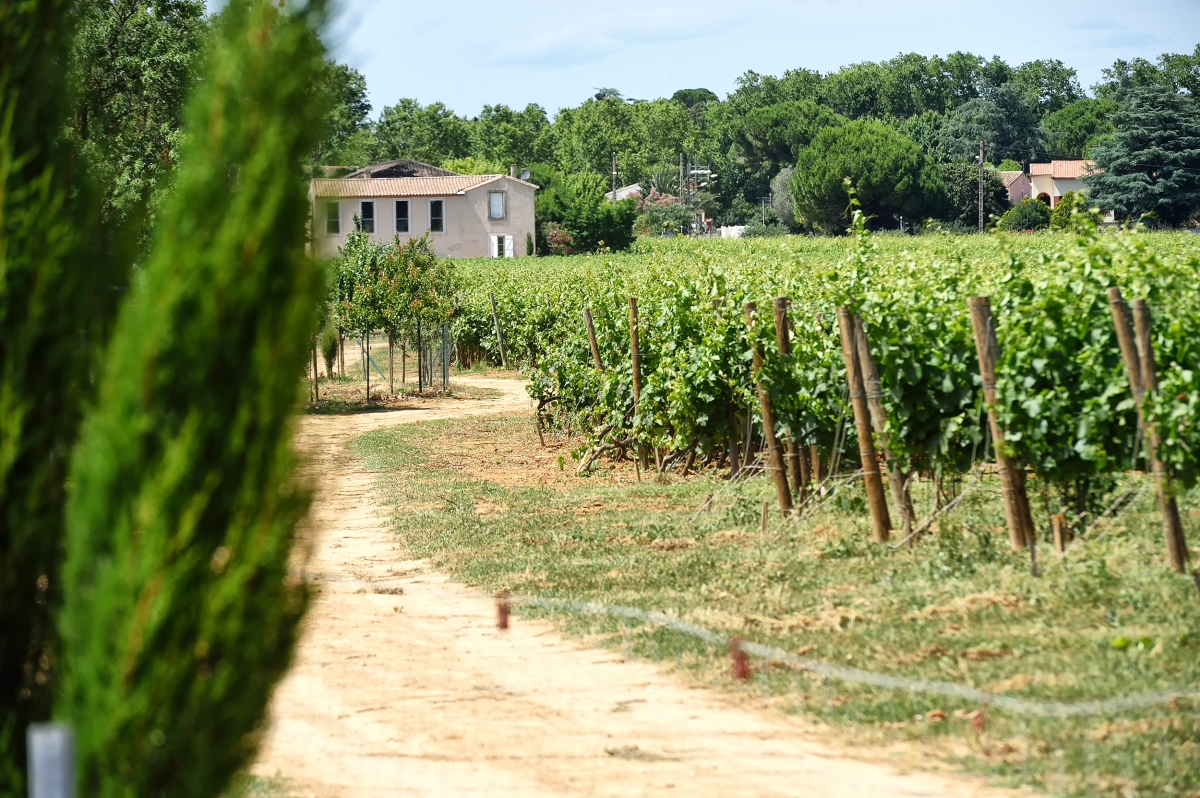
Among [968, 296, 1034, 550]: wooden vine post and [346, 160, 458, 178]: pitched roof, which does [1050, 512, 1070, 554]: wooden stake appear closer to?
[968, 296, 1034, 550]: wooden vine post

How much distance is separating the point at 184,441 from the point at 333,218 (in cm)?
82

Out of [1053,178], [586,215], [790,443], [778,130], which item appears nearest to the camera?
[790,443]

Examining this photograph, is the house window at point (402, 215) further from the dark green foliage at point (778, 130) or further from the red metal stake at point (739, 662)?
the red metal stake at point (739, 662)

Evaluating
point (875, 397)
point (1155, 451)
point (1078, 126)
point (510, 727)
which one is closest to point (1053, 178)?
point (1078, 126)

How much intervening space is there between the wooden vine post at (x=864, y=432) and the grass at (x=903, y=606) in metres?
0.22

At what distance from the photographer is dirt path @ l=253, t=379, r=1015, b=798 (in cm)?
525

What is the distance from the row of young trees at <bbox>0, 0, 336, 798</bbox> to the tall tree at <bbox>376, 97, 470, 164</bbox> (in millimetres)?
126170

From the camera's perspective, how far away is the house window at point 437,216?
73.5 meters

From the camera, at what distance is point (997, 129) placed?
374 feet

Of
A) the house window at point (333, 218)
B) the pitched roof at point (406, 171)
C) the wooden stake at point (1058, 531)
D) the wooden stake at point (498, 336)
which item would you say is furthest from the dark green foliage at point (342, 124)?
the pitched roof at point (406, 171)

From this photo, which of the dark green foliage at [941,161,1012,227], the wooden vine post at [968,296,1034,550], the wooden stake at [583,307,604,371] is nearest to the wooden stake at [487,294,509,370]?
the wooden stake at [583,307,604,371]

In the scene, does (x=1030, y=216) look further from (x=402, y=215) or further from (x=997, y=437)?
(x=997, y=437)

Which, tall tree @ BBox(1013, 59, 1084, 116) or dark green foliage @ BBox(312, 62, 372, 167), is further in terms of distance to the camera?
tall tree @ BBox(1013, 59, 1084, 116)

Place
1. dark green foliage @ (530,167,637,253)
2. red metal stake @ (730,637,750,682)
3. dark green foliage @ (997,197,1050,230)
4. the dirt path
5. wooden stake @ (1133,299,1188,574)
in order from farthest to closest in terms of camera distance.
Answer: dark green foliage @ (530,167,637,253)
dark green foliage @ (997,197,1050,230)
wooden stake @ (1133,299,1188,574)
red metal stake @ (730,637,750,682)
the dirt path
